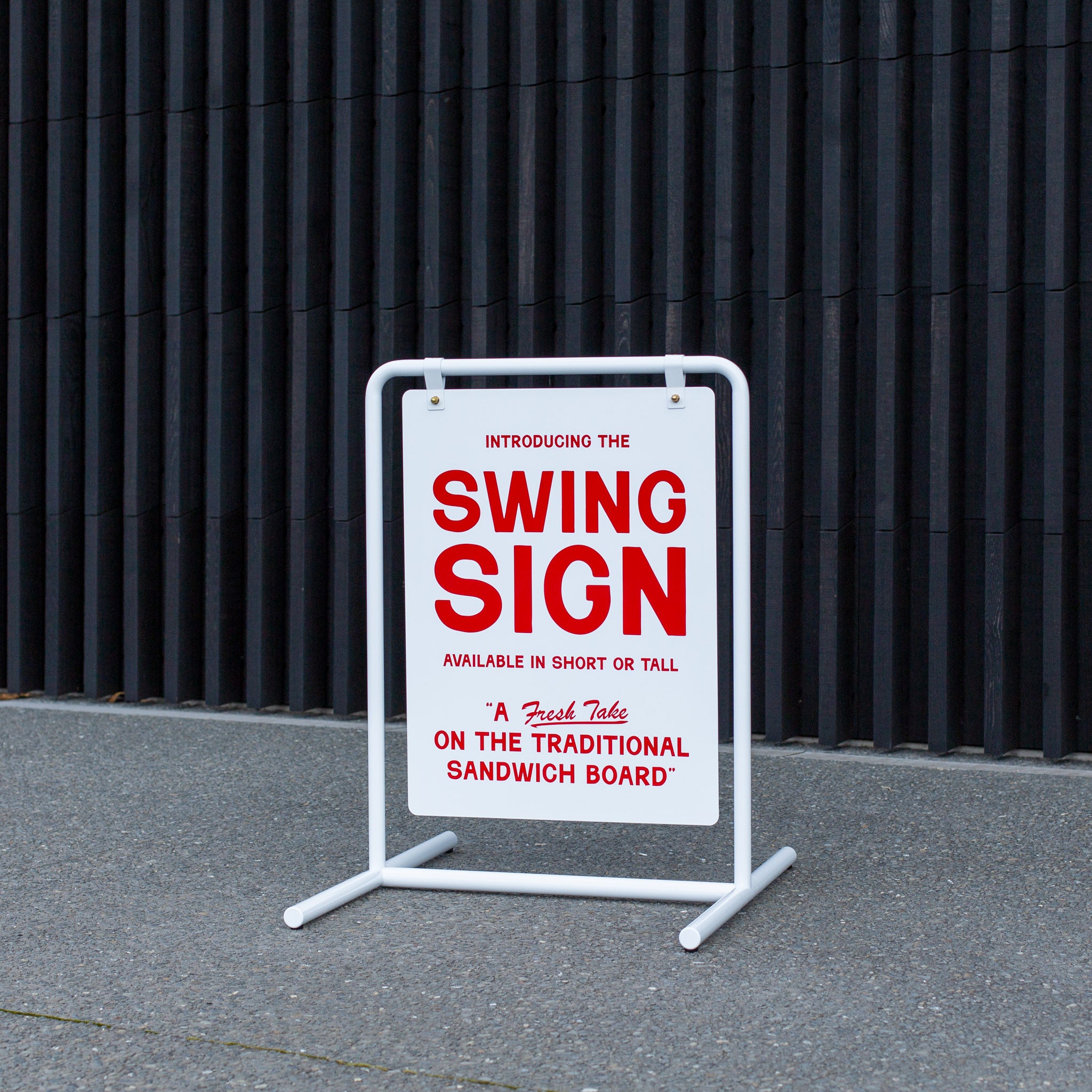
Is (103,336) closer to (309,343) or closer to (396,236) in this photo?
(309,343)

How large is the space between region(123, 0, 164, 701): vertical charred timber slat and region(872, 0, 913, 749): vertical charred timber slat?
370cm

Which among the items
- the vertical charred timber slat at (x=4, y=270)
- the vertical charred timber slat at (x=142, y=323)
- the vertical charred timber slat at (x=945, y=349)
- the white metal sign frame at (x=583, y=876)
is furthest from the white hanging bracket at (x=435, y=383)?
the vertical charred timber slat at (x=4, y=270)

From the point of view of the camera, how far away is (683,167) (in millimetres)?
6949

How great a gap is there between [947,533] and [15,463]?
15.8 feet

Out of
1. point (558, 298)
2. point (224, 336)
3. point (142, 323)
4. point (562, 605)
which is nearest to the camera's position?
point (562, 605)

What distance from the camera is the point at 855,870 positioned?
15.2 ft

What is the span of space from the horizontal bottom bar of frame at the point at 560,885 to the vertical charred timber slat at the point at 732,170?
324 cm

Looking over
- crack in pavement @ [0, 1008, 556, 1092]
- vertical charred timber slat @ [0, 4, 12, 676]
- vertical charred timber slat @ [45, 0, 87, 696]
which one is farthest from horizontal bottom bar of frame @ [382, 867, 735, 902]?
vertical charred timber slat @ [0, 4, 12, 676]

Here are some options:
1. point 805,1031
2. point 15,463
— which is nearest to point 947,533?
point 805,1031

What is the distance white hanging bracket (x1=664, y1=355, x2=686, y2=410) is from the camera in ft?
13.2

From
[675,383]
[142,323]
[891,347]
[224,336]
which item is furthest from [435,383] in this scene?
[142,323]

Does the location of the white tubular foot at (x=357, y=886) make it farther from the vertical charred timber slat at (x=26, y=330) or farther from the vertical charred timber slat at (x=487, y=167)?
the vertical charred timber slat at (x=26, y=330)

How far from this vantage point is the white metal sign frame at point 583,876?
409 cm

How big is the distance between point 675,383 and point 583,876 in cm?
146
